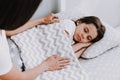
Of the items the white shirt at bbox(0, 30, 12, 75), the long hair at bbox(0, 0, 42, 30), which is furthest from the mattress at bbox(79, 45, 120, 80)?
the long hair at bbox(0, 0, 42, 30)

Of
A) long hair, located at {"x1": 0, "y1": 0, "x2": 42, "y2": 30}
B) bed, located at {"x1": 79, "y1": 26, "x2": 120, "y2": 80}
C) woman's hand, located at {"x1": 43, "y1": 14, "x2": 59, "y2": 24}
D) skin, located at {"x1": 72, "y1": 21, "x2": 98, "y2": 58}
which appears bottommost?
bed, located at {"x1": 79, "y1": 26, "x2": 120, "y2": 80}

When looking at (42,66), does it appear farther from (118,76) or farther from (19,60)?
(118,76)

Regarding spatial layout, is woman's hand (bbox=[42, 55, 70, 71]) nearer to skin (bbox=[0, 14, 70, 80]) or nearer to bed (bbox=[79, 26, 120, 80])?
skin (bbox=[0, 14, 70, 80])

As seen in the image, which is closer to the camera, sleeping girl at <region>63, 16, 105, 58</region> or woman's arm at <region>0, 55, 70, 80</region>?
woman's arm at <region>0, 55, 70, 80</region>

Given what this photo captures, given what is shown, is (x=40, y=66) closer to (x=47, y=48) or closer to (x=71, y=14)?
(x=47, y=48)

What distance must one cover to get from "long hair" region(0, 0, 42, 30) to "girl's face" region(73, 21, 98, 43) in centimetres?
73

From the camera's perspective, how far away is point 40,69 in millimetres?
1207

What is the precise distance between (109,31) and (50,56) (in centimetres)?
43

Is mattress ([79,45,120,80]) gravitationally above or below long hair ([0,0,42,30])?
below

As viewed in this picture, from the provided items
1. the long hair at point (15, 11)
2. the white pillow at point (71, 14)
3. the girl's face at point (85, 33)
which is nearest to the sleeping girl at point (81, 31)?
the girl's face at point (85, 33)

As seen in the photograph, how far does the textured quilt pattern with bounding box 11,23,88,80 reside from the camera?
1.24m

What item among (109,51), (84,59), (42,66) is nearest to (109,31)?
(109,51)

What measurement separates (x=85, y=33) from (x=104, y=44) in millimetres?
129

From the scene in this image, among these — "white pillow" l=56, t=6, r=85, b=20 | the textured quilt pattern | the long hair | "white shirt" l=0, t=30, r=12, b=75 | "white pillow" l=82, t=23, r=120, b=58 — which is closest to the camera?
the long hair
